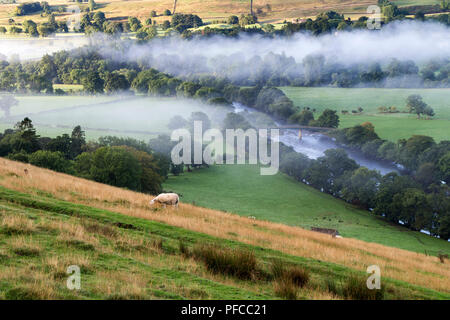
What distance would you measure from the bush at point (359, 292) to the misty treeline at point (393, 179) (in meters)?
62.5

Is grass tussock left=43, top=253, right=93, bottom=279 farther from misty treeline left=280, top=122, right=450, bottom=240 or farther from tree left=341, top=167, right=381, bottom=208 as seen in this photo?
tree left=341, top=167, right=381, bottom=208

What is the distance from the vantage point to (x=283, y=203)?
82250 mm

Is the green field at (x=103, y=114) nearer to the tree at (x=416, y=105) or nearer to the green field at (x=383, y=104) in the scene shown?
the green field at (x=383, y=104)

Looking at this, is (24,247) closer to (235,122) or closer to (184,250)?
(184,250)

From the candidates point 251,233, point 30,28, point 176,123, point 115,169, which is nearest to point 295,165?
point 176,123

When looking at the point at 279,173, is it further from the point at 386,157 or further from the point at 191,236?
the point at 191,236

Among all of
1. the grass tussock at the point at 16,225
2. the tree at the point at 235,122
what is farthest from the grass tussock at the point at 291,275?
the tree at the point at 235,122

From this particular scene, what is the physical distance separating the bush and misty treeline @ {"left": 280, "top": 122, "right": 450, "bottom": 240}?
62.5 meters

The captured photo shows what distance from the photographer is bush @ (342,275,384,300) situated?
12531mm

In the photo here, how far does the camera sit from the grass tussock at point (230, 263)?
44.2ft

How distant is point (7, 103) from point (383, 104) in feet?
426

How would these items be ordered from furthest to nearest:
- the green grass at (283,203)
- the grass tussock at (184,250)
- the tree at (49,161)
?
the green grass at (283,203)
the tree at (49,161)
the grass tussock at (184,250)

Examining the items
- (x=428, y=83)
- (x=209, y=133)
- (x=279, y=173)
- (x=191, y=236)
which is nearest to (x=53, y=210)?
(x=191, y=236)
